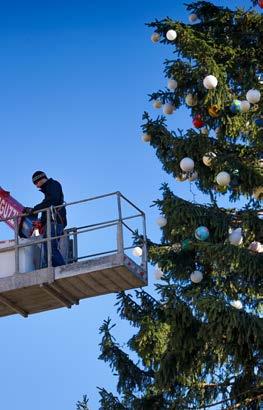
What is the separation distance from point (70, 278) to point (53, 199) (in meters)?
1.35

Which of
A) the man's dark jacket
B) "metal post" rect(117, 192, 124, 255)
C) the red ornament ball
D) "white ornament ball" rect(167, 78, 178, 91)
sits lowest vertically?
"metal post" rect(117, 192, 124, 255)

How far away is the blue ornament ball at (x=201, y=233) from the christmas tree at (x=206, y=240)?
0.02m

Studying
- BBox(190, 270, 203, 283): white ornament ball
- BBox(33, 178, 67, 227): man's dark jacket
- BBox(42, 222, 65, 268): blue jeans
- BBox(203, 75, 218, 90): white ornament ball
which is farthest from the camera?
BBox(203, 75, 218, 90): white ornament ball

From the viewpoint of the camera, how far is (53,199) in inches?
848

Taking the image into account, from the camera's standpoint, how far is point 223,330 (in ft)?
71.3

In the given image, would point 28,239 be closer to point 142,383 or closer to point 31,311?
point 31,311

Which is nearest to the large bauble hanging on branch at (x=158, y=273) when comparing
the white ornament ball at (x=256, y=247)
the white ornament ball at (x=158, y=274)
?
the white ornament ball at (x=158, y=274)

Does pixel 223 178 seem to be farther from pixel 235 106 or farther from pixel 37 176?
pixel 37 176

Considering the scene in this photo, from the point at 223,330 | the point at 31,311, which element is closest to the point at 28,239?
the point at 31,311

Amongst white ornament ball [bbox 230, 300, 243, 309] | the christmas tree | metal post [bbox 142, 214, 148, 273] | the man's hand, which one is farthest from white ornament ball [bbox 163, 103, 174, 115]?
the man's hand

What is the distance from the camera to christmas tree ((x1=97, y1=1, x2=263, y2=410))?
22.7 m

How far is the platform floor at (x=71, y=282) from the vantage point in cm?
2058

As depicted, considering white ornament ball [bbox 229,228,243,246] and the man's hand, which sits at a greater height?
white ornament ball [bbox 229,228,243,246]

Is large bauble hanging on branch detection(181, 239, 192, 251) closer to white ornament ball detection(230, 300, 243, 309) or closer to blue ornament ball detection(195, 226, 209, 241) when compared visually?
blue ornament ball detection(195, 226, 209, 241)
